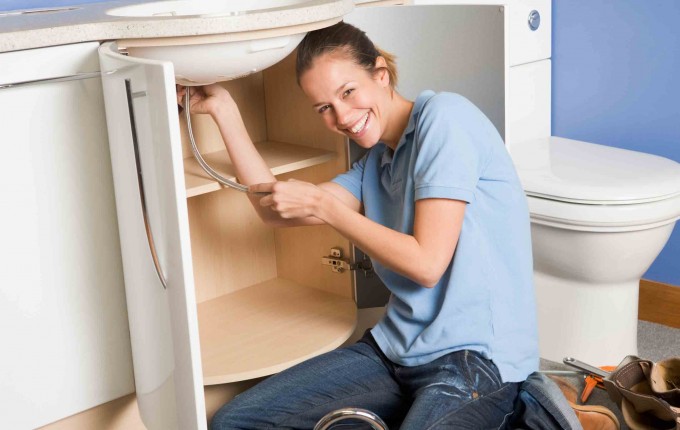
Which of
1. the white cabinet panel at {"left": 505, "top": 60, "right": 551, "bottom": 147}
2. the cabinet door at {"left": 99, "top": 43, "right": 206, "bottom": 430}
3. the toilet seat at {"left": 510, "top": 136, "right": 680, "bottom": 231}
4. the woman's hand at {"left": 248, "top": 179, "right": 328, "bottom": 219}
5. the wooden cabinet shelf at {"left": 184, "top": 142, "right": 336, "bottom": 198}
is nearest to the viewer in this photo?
the cabinet door at {"left": 99, "top": 43, "right": 206, "bottom": 430}

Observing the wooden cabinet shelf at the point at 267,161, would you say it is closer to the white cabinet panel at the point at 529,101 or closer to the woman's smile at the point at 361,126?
the woman's smile at the point at 361,126

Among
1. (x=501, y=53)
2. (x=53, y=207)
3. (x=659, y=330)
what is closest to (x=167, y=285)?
(x=53, y=207)

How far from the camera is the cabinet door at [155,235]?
3.72 ft

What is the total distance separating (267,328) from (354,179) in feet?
1.18

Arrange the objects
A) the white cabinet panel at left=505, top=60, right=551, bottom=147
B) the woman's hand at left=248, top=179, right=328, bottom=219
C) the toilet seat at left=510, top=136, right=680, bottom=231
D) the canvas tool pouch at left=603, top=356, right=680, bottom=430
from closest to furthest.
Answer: the woman's hand at left=248, top=179, right=328, bottom=219, the canvas tool pouch at left=603, top=356, right=680, bottom=430, the toilet seat at left=510, top=136, right=680, bottom=231, the white cabinet panel at left=505, top=60, right=551, bottom=147

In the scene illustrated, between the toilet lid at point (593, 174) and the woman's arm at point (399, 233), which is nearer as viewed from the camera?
the woman's arm at point (399, 233)

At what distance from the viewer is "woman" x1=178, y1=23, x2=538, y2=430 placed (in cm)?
135

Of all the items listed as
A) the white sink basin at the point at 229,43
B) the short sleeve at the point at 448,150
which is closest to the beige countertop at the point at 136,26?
the white sink basin at the point at 229,43

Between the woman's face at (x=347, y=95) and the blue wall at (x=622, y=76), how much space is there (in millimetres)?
1146

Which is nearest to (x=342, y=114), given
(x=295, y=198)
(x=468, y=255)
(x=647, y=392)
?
(x=295, y=198)

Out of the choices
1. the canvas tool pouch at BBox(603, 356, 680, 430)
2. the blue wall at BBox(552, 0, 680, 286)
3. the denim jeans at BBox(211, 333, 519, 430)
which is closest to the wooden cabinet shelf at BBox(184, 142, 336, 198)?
the denim jeans at BBox(211, 333, 519, 430)

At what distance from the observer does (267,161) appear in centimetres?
171

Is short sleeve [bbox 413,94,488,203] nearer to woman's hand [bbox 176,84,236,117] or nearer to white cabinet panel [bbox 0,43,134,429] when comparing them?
woman's hand [bbox 176,84,236,117]

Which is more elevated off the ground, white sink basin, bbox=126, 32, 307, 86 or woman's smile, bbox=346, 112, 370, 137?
white sink basin, bbox=126, 32, 307, 86
